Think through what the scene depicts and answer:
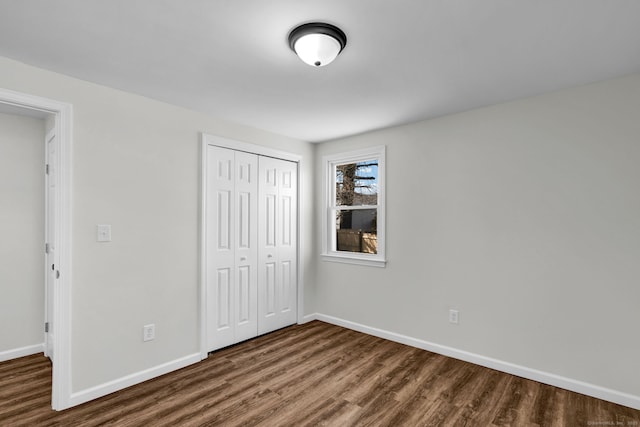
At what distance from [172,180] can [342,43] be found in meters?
1.97

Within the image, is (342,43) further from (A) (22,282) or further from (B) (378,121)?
(A) (22,282)

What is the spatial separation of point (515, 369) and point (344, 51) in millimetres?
2963

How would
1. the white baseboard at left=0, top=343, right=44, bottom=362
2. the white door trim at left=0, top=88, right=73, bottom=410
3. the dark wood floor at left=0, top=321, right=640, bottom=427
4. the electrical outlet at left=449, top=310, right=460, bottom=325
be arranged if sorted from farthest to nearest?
1. the electrical outlet at left=449, top=310, right=460, bottom=325
2. the white baseboard at left=0, top=343, right=44, bottom=362
3. the white door trim at left=0, top=88, right=73, bottom=410
4. the dark wood floor at left=0, top=321, right=640, bottom=427

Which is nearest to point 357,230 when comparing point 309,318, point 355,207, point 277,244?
point 355,207

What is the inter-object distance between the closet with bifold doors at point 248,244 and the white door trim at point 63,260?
43.2 inches

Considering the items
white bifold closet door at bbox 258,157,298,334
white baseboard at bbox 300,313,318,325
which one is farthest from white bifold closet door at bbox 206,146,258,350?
white baseboard at bbox 300,313,318,325

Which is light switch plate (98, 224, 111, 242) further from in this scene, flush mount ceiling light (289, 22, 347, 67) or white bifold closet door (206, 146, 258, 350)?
flush mount ceiling light (289, 22, 347, 67)

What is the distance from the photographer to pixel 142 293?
271 centimetres

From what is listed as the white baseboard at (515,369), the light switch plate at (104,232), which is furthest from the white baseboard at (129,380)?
the white baseboard at (515,369)

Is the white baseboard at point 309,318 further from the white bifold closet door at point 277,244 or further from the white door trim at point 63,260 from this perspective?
the white door trim at point 63,260

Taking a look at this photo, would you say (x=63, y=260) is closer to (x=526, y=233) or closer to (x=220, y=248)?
(x=220, y=248)

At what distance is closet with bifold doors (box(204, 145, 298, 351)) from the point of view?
129 inches

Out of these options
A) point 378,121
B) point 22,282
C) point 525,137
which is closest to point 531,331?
point 525,137

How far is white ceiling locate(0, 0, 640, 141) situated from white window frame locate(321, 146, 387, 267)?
93cm
